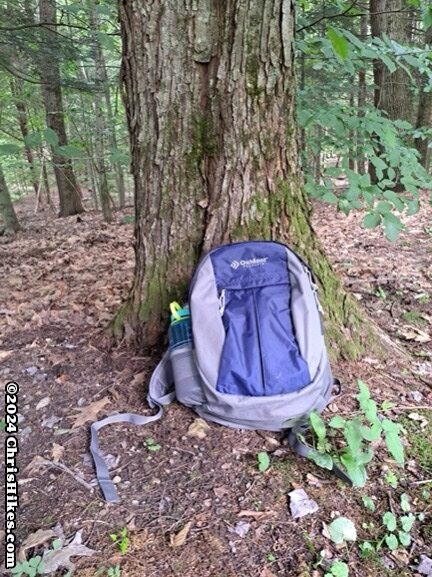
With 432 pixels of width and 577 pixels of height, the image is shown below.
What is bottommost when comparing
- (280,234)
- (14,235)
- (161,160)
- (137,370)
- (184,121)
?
(14,235)

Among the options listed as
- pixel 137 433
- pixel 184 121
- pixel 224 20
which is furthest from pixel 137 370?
pixel 224 20

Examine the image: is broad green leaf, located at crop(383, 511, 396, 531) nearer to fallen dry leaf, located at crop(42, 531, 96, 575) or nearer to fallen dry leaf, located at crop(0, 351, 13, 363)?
fallen dry leaf, located at crop(42, 531, 96, 575)

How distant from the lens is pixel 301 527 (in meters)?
1.48

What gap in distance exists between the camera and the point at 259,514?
1.52 m

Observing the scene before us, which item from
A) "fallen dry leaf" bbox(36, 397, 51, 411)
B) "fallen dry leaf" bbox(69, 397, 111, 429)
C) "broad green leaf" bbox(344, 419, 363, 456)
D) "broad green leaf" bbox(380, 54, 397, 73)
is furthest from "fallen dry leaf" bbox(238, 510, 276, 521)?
"broad green leaf" bbox(380, 54, 397, 73)

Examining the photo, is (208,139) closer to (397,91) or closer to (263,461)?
(263,461)

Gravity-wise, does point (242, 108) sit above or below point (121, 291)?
above

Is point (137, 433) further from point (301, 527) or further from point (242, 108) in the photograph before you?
point (242, 108)

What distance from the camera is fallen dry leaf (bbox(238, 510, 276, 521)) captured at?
151cm

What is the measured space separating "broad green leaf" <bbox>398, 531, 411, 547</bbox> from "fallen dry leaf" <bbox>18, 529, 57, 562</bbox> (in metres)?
1.20

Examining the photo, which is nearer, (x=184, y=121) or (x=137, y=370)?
(x=184, y=121)

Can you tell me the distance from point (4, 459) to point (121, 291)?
1715 mm

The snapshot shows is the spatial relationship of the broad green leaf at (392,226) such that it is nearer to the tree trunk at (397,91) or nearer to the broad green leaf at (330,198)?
the broad green leaf at (330,198)

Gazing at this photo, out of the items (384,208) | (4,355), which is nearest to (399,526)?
(384,208)
